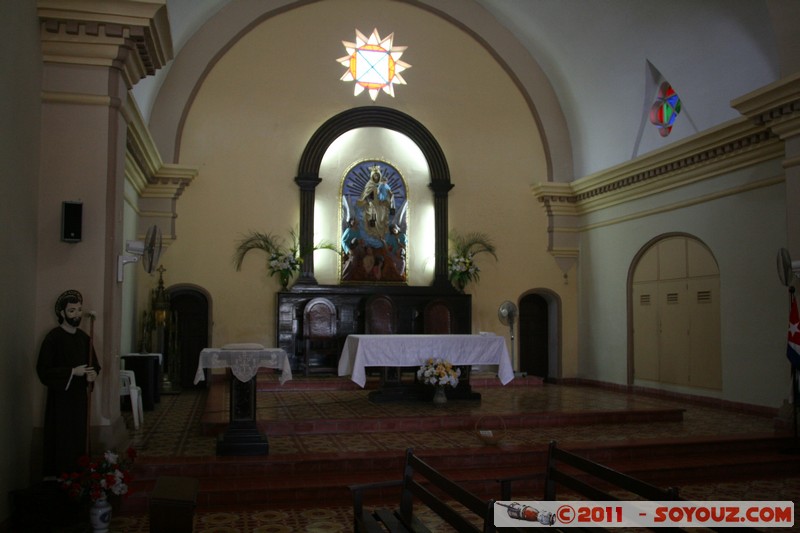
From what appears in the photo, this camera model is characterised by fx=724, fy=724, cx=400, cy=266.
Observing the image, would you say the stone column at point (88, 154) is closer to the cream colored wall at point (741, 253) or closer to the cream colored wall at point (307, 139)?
the cream colored wall at point (307, 139)

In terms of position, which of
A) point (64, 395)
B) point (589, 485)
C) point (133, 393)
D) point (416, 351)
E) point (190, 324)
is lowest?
point (589, 485)

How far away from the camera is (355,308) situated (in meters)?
14.7

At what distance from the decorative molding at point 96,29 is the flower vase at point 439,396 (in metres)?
6.49

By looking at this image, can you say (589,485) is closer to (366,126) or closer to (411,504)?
(411,504)

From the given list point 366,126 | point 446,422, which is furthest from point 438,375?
point 366,126

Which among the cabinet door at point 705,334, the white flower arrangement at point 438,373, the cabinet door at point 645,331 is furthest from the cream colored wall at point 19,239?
the cabinet door at point 645,331

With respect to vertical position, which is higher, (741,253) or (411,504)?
(741,253)

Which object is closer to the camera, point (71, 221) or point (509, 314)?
point (71, 221)

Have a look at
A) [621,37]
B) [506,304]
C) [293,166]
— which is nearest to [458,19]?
[621,37]

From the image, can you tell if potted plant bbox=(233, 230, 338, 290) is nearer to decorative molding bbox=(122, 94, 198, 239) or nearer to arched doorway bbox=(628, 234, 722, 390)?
decorative molding bbox=(122, 94, 198, 239)

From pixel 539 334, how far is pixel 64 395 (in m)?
11.9

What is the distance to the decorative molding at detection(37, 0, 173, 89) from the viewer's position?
22.8 feet

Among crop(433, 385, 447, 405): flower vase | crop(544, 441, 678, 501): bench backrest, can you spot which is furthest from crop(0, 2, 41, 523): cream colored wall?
crop(433, 385, 447, 405): flower vase

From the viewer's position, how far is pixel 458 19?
1590 cm
